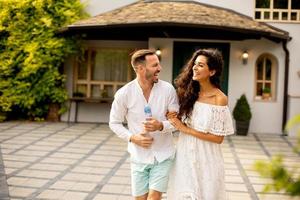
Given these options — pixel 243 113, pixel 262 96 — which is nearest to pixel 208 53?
pixel 243 113

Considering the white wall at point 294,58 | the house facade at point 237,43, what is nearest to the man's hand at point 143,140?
the house facade at point 237,43

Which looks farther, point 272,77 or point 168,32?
point 272,77

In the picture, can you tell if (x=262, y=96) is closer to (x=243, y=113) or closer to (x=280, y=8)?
(x=243, y=113)

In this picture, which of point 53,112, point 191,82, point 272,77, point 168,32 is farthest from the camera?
point 53,112

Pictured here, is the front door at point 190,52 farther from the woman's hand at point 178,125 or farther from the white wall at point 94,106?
the woman's hand at point 178,125

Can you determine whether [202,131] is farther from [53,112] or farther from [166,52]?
[53,112]

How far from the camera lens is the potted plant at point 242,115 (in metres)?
12.6

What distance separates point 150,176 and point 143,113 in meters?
0.50

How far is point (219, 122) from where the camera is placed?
3.69 m

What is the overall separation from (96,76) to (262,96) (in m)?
4.86

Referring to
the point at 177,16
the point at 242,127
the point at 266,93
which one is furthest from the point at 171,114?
the point at 266,93

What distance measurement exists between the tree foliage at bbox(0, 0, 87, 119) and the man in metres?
9.84

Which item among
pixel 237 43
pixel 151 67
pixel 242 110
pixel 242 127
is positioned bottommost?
pixel 242 127

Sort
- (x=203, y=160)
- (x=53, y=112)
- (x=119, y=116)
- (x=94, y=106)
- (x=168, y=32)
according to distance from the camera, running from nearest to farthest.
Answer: (x=203, y=160)
(x=119, y=116)
(x=168, y=32)
(x=53, y=112)
(x=94, y=106)
